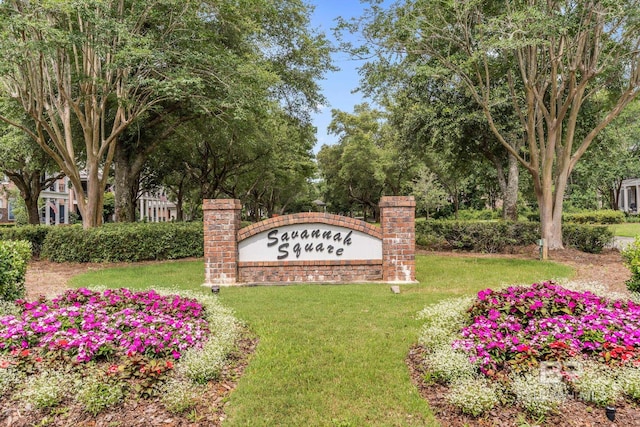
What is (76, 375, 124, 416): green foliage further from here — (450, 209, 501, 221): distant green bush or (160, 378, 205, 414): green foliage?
(450, 209, 501, 221): distant green bush

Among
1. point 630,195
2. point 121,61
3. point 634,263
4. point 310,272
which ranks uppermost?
point 121,61

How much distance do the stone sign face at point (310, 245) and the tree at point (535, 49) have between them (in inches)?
206

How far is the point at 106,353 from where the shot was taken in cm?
343

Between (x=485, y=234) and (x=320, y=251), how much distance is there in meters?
7.14

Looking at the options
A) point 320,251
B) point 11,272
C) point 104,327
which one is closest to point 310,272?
point 320,251

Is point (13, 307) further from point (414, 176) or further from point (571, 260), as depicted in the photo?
point (414, 176)

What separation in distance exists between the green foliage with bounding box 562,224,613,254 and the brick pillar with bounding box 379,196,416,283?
7.11 metres

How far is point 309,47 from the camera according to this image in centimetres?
1438

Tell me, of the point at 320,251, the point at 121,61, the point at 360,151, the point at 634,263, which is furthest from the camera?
the point at 360,151

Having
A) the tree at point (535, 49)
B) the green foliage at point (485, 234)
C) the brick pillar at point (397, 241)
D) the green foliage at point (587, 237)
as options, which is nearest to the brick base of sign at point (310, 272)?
the brick pillar at point (397, 241)

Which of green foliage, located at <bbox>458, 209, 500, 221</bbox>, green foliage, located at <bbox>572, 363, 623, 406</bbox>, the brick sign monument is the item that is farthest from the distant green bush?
green foliage, located at <bbox>572, 363, 623, 406</bbox>

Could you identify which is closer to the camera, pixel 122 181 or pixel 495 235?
pixel 495 235

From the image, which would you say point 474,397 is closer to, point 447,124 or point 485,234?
point 485,234

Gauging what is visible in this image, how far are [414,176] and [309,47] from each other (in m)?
21.5
